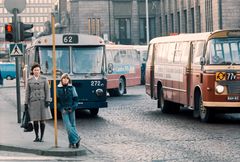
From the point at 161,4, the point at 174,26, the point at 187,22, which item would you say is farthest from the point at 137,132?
the point at 161,4

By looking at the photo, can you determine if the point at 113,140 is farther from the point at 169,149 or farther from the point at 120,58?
the point at 120,58

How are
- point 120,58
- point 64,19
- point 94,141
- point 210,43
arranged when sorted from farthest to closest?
point 64,19
point 120,58
point 210,43
point 94,141

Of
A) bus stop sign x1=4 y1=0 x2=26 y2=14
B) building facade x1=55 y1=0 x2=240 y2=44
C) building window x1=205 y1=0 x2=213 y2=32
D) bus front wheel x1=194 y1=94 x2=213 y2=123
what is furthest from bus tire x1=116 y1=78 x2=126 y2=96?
building facade x1=55 y1=0 x2=240 y2=44

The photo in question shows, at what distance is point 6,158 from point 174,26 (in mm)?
69827

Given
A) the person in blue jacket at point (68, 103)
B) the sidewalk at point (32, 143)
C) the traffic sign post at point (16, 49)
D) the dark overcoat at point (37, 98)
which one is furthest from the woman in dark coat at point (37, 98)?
the traffic sign post at point (16, 49)

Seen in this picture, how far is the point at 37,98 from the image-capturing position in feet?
53.2

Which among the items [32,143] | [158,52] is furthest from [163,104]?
[32,143]

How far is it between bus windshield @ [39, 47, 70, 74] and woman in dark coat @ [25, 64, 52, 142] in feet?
22.3

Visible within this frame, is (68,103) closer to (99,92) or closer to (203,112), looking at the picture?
(203,112)

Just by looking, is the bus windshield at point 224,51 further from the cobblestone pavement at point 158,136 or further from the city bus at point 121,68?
the city bus at point 121,68

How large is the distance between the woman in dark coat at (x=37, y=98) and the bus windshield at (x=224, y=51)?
17.6 feet

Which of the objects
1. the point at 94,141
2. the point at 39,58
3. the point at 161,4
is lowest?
the point at 94,141

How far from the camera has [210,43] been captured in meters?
20.1

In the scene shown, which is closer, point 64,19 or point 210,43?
point 210,43
